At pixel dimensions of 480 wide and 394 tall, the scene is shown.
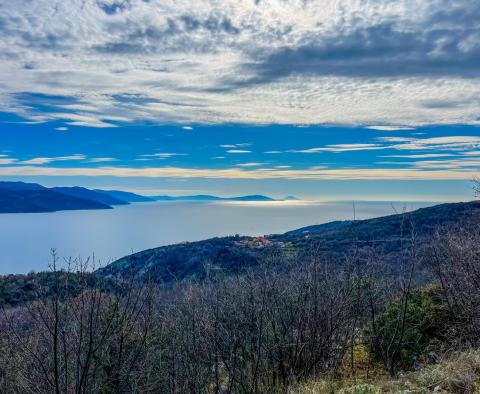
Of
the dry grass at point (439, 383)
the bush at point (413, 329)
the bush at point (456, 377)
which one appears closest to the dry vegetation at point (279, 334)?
the bush at point (413, 329)

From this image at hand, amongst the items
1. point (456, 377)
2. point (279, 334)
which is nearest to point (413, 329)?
point (279, 334)

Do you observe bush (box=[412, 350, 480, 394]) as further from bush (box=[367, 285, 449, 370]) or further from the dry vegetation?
bush (box=[367, 285, 449, 370])

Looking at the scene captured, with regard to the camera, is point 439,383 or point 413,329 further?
point 413,329

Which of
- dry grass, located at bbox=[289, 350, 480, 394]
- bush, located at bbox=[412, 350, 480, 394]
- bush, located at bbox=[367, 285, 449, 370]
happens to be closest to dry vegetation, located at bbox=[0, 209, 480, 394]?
bush, located at bbox=[367, 285, 449, 370]

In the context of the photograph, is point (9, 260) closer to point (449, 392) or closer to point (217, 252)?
point (217, 252)

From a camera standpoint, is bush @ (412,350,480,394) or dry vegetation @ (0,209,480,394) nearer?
bush @ (412,350,480,394)

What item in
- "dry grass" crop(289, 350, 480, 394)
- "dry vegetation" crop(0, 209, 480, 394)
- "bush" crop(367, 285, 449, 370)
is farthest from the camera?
"bush" crop(367, 285, 449, 370)

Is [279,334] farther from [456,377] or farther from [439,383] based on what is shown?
[456,377]

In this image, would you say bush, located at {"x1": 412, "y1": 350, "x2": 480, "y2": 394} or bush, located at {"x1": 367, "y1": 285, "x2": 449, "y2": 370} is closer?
bush, located at {"x1": 412, "y1": 350, "x2": 480, "y2": 394}

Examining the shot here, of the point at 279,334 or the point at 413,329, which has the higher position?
the point at 279,334

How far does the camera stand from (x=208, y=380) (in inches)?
453

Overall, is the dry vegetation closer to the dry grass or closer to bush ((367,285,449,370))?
bush ((367,285,449,370))

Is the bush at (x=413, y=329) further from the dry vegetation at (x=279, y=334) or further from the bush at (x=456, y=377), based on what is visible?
the bush at (x=456, y=377)

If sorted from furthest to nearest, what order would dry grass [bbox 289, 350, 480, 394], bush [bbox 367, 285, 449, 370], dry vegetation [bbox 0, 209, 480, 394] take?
bush [bbox 367, 285, 449, 370] < dry vegetation [bbox 0, 209, 480, 394] < dry grass [bbox 289, 350, 480, 394]
